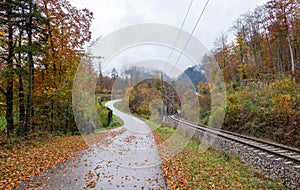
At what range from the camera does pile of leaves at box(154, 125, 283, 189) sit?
17.0 feet

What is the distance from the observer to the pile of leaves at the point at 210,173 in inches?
204

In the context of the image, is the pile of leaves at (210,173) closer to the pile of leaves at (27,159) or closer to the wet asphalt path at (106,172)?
the wet asphalt path at (106,172)

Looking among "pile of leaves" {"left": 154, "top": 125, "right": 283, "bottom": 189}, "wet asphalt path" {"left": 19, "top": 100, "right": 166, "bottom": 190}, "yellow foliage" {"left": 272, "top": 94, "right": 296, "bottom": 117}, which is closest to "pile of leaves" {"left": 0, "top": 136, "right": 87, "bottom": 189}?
"wet asphalt path" {"left": 19, "top": 100, "right": 166, "bottom": 190}

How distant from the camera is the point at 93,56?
540 inches

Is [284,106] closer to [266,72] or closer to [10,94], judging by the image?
[10,94]

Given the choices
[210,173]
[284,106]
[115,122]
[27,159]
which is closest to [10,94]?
[27,159]

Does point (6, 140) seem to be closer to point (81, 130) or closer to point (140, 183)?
point (81, 130)

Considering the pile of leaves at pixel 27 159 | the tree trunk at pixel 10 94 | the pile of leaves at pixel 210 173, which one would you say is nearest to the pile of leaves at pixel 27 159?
the pile of leaves at pixel 27 159

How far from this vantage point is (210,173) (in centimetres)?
596

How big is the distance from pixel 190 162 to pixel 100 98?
909 cm

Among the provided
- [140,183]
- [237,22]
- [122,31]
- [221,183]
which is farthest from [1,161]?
[237,22]

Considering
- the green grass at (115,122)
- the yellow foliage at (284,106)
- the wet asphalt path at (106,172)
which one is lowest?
the green grass at (115,122)

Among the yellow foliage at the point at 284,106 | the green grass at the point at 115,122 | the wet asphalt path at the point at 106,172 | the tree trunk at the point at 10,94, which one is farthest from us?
the green grass at the point at 115,122

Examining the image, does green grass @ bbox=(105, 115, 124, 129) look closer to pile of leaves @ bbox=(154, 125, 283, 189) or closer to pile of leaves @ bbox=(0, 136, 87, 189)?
pile of leaves @ bbox=(0, 136, 87, 189)
